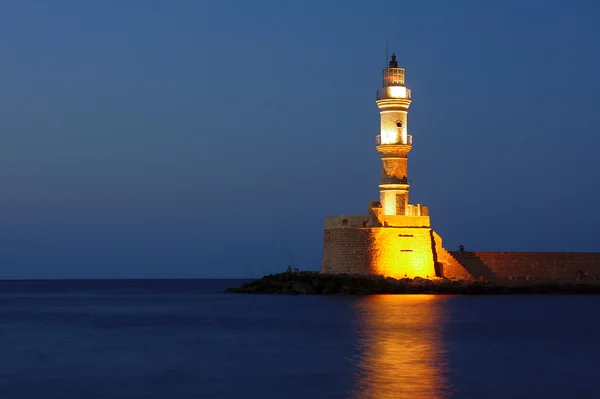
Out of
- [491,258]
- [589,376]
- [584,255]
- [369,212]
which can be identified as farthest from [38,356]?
[584,255]

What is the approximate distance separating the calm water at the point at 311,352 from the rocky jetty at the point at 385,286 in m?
1.96

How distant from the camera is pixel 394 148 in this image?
36000mm

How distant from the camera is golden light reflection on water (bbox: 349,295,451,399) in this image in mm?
14594

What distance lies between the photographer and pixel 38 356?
760 inches

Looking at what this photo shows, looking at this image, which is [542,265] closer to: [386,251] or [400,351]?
[386,251]

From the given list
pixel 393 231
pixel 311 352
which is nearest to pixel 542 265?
pixel 393 231

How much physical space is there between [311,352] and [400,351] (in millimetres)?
1815

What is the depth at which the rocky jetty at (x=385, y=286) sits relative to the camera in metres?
35.5

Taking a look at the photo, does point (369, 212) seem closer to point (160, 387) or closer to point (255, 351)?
point (255, 351)

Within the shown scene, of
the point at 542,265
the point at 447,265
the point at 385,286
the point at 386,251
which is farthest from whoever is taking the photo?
the point at 542,265

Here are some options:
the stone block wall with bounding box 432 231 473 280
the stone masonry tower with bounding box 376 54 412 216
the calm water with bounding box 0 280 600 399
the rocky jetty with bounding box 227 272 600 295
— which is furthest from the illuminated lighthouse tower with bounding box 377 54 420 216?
the calm water with bounding box 0 280 600 399

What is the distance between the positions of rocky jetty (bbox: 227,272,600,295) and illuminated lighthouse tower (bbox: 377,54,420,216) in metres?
2.77

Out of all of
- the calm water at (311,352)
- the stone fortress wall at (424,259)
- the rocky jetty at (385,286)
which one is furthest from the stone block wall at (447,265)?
the calm water at (311,352)

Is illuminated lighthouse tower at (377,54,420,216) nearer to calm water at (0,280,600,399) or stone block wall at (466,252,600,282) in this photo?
stone block wall at (466,252,600,282)
